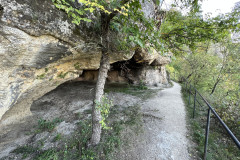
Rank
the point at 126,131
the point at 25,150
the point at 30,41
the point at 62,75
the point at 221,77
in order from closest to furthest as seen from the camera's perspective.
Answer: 1. the point at 30,41
2. the point at 25,150
3. the point at 126,131
4. the point at 62,75
5. the point at 221,77

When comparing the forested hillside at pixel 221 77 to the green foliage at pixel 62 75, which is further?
the green foliage at pixel 62 75

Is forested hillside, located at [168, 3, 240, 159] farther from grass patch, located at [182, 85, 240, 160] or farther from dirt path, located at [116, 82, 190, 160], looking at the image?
dirt path, located at [116, 82, 190, 160]

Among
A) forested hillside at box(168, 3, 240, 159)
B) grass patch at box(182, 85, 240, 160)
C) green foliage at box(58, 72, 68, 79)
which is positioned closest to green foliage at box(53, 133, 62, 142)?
green foliage at box(58, 72, 68, 79)

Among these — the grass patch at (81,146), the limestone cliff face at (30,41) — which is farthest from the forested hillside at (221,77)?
the limestone cliff face at (30,41)

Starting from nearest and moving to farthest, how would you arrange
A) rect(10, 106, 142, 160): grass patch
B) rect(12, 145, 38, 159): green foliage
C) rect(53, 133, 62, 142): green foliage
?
rect(10, 106, 142, 160): grass patch < rect(12, 145, 38, 159): green foliage < rect(53, 133, 62, 142): green foliage

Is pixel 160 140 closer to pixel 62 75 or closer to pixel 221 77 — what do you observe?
pixel 62 75

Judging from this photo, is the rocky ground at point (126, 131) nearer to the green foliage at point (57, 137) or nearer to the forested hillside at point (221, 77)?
the green foliage at point (57, 137)

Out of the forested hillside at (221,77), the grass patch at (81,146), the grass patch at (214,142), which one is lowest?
the grass patch at (214,142)

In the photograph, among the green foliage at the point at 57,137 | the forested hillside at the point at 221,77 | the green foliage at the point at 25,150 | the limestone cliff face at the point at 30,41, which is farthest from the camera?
the forested hillside at the point at 221,77

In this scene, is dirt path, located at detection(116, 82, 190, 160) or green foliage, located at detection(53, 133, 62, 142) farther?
green foliage, located at detection(53, 133, 62, 142)

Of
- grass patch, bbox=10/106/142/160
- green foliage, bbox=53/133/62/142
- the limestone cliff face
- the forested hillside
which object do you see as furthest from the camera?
the forested hillside

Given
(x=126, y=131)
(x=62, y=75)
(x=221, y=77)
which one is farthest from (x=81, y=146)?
(x=221, y=77)

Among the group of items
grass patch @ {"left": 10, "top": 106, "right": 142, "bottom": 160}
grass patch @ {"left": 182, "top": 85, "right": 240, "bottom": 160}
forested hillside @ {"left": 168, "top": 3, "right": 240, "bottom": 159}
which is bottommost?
grass patch @ {"left": 182, "top": 85, "right": 240, "bottom": 160}

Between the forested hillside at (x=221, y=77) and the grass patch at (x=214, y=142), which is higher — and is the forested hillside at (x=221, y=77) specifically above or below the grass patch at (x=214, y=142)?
above
